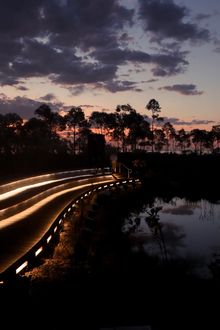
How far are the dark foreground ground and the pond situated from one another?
3.78ft

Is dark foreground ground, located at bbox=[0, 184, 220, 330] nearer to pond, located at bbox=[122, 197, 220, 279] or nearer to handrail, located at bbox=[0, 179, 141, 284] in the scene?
handrail, located at bbox=[0, 179, 141, 284]

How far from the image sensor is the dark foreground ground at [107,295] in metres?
12.1

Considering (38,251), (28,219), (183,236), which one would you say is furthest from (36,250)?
(183,236)

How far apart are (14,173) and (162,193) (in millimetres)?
20606

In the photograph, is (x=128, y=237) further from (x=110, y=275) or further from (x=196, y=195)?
(x=196, y=195)

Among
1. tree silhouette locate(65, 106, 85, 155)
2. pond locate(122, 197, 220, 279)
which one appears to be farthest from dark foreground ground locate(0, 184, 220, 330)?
tree silhouette locate(65, 106, 85, 155)

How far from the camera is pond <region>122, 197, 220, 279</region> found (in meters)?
23.1

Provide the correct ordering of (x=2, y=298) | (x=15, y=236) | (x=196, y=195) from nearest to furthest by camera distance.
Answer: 1. (x=2, y=298)
2. (x=15, y=236)
3. (x=196, y=195)

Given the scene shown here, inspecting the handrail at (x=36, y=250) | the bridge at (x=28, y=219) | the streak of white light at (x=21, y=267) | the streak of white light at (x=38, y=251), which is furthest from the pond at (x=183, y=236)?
the streak of white light at (x=21, y=267)

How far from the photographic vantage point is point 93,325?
42.2ft

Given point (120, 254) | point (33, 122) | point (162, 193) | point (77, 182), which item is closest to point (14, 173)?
point (77, 182)

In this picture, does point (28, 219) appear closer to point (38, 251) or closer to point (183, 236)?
point (38, 251)

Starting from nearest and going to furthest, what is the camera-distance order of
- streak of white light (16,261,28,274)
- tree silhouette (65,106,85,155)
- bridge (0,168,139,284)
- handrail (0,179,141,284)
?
handrail (0,179,141,284)
streak of white light (16,261,28,274)
bridge (0,168,139,284)
tree silhouette (65,106,85,155)

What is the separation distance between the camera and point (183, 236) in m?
31.7
